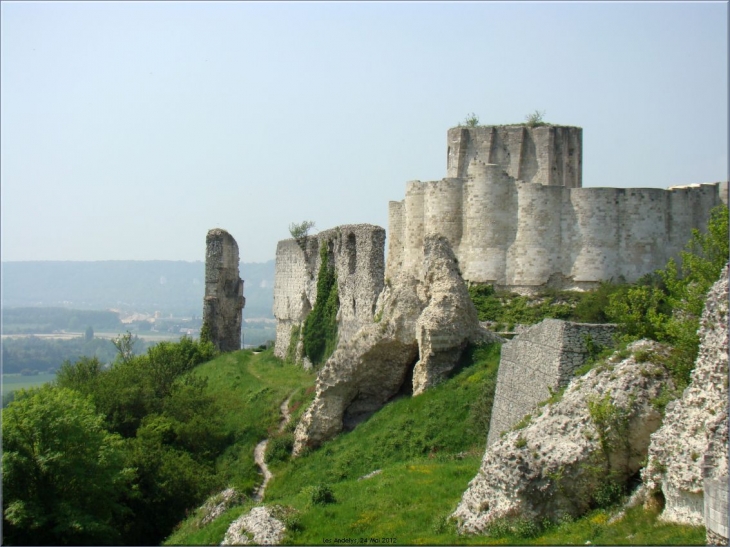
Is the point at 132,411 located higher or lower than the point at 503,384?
lower

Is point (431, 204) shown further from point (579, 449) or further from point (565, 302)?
point (579, 449)

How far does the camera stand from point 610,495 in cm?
1691

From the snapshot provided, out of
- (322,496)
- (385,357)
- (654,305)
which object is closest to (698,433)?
(322,496)

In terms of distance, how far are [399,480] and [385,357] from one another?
24.6 ft

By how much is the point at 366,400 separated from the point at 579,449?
12630mm

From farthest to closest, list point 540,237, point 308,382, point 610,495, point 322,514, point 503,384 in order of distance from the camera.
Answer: point 540,237 → point 308,382 → point 503,384 → point 322,514 → point 610,495

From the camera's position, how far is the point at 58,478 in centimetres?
2631

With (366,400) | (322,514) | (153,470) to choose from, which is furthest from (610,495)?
(153,470)

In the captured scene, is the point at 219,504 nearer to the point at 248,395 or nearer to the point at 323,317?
the point at 248,395

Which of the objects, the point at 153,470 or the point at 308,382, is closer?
the point at 153,470

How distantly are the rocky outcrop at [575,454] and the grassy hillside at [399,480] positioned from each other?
384mm

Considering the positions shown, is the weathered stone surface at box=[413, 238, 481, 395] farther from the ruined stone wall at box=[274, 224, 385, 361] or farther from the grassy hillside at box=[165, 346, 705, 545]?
the ruined stone wall at box=[274, 224, 385, 361]

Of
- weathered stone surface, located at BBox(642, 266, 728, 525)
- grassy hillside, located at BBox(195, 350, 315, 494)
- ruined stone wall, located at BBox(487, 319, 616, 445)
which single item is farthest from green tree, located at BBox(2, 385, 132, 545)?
weathered stone surface, located at BBox(642, 266, 728, 525)

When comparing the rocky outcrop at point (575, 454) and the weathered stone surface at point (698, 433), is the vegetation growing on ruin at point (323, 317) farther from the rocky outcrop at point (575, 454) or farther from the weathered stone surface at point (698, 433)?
the weathered stone surface at point (698, 433)
